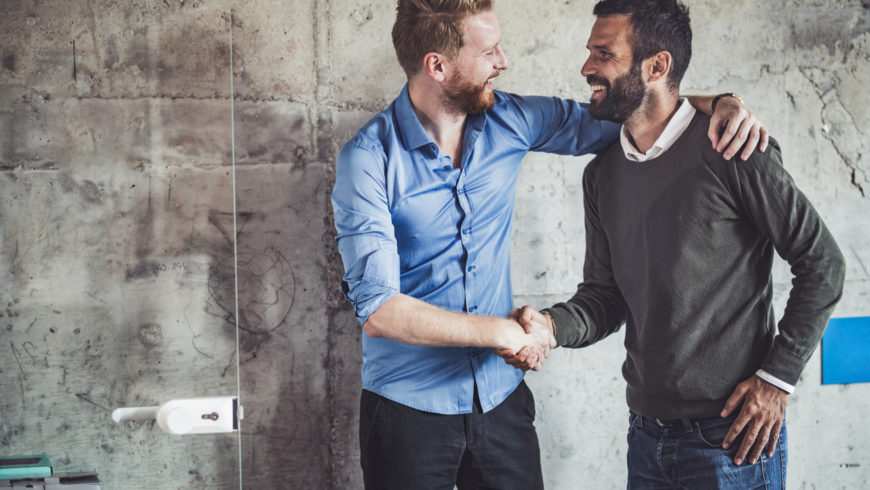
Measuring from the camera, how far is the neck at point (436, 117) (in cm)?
189

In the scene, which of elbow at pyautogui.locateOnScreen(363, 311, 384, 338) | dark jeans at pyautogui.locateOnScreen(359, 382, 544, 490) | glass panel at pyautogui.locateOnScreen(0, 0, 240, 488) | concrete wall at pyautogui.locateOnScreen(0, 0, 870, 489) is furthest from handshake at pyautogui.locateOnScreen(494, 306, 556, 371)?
glass panel at pyautogui.locateOnScreen(0, 0, 240, 488)

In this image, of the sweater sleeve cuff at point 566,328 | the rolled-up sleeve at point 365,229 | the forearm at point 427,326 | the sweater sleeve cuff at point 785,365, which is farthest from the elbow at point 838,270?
the rolled-up sleeve at point 365,229

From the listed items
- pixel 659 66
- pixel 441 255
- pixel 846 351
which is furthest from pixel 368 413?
pixel 846 351

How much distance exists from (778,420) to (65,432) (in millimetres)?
2043

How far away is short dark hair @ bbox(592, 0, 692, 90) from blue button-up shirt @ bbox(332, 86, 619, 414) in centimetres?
39

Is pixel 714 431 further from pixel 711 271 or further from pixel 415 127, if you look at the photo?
pixel 415 127

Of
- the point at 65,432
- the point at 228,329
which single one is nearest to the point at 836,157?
the point at 228,329

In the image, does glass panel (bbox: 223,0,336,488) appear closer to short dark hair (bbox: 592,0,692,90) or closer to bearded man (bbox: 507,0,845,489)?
bearded man (bbox: 507,0,845,489)

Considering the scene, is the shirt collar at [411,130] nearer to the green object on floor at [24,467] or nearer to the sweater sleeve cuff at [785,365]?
the sweater sleeve cuff at [785,365]

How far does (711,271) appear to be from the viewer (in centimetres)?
166

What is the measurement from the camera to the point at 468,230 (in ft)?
6.06

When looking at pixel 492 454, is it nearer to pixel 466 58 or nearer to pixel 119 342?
pixel 466 58

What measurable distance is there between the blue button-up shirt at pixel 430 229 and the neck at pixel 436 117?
31mm

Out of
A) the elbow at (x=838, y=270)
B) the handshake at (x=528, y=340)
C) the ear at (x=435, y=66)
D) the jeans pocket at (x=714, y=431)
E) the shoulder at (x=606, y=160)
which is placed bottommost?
the jeans pocket at (x=714, y=431)
